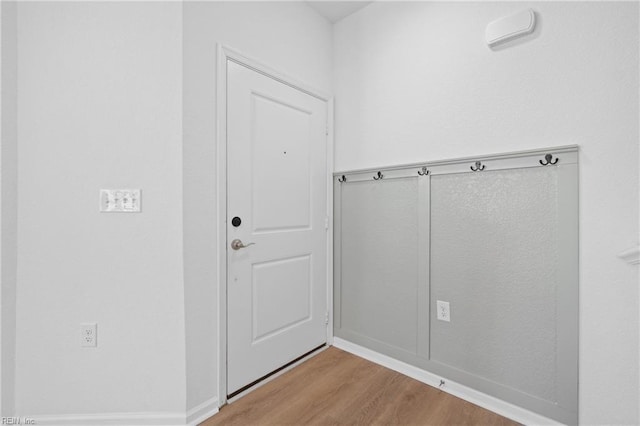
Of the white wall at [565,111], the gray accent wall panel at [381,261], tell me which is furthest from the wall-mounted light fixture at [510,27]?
the gray accent wall panel at [381,261]

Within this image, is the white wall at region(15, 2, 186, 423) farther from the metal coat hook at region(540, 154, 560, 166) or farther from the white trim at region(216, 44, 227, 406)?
the metal coat hook at region(540, 154, 560, 166)

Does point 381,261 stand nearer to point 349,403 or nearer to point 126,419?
point 349,403

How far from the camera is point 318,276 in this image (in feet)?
7.72

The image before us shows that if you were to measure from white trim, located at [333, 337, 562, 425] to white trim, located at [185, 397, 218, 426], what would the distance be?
3.49 feet

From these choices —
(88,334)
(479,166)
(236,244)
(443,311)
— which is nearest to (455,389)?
(443,311)

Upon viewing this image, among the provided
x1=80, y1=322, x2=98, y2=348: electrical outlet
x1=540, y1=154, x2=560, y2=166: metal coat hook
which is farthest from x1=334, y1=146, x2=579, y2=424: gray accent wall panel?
x1=80, y1=322, x2=98, y2=348: electrical outlet

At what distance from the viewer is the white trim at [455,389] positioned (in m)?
1.57

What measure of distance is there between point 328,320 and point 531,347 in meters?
1.37

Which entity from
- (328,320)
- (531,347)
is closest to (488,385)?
(531,347)

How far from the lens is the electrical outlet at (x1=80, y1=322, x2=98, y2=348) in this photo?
149cm

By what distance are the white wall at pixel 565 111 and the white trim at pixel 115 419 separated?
6.53 ft

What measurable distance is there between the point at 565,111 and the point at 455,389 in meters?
1.66

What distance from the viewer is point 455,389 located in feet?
5.96

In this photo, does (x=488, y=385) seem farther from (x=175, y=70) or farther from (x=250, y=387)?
(x=175, y=70)
